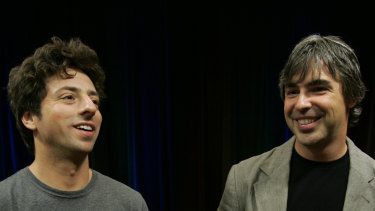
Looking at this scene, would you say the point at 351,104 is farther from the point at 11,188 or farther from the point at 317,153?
the point at 11,188

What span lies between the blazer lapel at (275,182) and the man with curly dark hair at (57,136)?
58 cm

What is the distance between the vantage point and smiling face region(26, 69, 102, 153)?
4.45 feet

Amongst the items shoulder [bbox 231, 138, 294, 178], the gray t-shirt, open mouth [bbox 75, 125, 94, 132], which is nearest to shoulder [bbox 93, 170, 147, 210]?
the gray t-shirt

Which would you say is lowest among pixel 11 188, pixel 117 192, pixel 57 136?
pixel 117 192

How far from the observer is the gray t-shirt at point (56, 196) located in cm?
130

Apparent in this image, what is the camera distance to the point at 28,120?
4.73 feet

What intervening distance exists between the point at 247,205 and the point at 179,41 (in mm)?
1533

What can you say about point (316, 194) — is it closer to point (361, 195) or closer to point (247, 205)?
point (361, 195)

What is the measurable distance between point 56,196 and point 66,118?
0.33 meters

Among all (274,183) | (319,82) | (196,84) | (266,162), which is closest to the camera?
(319,82)

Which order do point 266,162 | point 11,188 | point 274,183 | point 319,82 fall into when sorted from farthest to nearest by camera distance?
point 266,162 < point 274,183 < point 319,82 < point 11,188

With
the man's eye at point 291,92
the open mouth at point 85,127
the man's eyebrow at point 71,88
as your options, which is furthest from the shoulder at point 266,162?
the man's eyebrow at point 71,88

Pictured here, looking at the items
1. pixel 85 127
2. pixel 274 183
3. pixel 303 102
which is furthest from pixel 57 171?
pixel 303 102

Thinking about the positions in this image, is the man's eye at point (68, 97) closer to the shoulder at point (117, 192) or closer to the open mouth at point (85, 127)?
the open mouth at point (85, 127)
